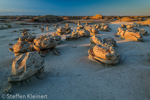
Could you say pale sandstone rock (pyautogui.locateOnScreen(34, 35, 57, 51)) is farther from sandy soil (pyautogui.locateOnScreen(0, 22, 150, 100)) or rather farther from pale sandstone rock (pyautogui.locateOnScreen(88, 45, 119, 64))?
pale sandstone rock (pyautogui.locateOnScreen(88, 45, 119, 64))

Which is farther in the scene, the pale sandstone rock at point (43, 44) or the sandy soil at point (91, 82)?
the pale sandstone rock at point (43, 44)

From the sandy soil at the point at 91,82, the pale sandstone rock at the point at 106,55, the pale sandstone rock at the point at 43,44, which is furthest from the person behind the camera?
the pale sandstone rock at the point at 43,44

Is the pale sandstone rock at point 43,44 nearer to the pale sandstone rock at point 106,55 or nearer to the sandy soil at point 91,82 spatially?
the sandy soil at point 91,82

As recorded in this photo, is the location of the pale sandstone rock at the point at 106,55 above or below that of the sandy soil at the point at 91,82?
above

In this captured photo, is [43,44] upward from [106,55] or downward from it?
upward

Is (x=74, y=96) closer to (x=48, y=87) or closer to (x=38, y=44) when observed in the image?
(x=48, y=87)

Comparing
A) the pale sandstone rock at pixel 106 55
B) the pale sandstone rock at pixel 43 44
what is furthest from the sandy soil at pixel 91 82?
the pale sandstone rock at pixel 43 44

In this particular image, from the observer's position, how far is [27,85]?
282 centimetres

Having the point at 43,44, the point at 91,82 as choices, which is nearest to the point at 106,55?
the point at 91,82

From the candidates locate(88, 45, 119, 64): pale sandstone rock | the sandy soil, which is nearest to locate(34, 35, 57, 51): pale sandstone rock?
the sandy soil

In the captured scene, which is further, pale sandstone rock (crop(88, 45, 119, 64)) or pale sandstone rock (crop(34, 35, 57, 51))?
pale sandstone rock (crop(34, 35, 57, 51))

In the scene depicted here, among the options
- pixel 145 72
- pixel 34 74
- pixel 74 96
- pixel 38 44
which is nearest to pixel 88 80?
pixel 74 96

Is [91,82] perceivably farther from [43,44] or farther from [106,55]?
[43,44]

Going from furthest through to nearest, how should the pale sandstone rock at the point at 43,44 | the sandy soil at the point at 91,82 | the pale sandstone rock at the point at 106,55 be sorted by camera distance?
the pale sandstone rock at the point at 43,44
the pale sandstone rock at the point at 106,55
the sandy soil at the point at 91,82
